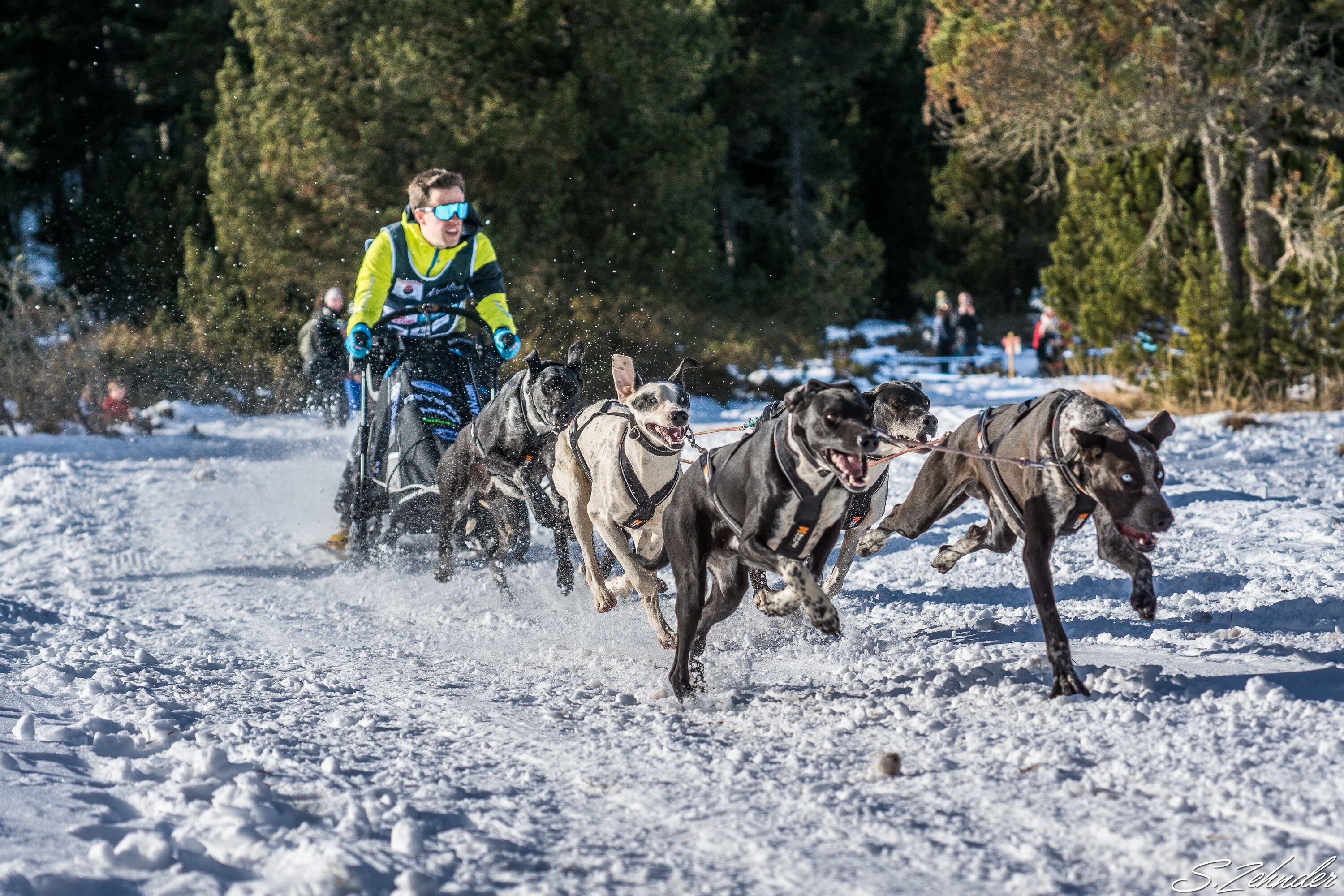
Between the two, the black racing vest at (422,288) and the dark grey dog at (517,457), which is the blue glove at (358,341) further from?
the dark grey dog at (517,457)

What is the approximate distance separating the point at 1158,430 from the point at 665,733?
1.79 meters

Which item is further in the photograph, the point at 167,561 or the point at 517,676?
the point at 167,561

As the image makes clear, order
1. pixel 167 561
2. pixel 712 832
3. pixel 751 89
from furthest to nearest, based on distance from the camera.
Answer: pixel 751 89, pixel 167 561, pixel 712 832

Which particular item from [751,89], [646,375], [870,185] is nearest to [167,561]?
[646,375]

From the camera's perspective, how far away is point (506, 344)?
7.00 meters

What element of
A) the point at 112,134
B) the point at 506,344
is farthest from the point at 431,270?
the point at 112,134

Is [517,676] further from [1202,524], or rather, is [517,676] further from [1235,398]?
[1235,398]

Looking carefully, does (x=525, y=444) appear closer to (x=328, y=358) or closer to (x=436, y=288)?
(x=436, y=288)

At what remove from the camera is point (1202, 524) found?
23.4 feet

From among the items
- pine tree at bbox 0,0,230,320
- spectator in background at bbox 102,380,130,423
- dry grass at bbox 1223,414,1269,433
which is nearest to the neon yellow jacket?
dry grass at bbox 1223,414,1269,433

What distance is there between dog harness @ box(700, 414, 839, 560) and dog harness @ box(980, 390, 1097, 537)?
0.69 meters

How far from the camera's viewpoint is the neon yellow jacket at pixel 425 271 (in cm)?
698

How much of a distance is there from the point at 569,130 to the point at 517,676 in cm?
1131

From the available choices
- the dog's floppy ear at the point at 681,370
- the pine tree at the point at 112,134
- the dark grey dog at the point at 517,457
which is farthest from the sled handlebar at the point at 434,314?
the pine tree at the point at 112,134
